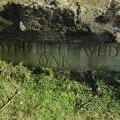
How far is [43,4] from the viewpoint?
20.0 ft

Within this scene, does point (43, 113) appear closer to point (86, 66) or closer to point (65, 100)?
point (65, 100)

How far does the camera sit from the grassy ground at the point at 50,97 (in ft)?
19.5

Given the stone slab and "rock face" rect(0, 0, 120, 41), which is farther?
the stone slab

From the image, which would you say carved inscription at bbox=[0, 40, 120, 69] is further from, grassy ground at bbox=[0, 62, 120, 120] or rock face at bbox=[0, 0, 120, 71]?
grassy ground at bbox=[0, 62, 120, 120]

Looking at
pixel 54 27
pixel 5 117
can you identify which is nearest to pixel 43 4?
pixel 54 27

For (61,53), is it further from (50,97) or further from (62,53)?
(50,97)

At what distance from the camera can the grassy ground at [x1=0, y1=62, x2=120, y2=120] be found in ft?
19.5

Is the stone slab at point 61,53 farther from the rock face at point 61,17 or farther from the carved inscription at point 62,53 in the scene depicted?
the rock face at point 61,17

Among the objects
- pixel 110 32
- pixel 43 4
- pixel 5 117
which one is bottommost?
pixel 5 117

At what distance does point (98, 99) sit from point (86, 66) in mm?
575

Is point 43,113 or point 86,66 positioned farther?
point 86,66

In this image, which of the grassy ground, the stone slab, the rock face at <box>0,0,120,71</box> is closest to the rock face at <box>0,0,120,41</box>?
the rock face at <box>0,0,120,71</box>

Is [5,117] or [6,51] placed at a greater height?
[6,51]

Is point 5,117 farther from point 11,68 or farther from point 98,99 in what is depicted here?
point 98,99
